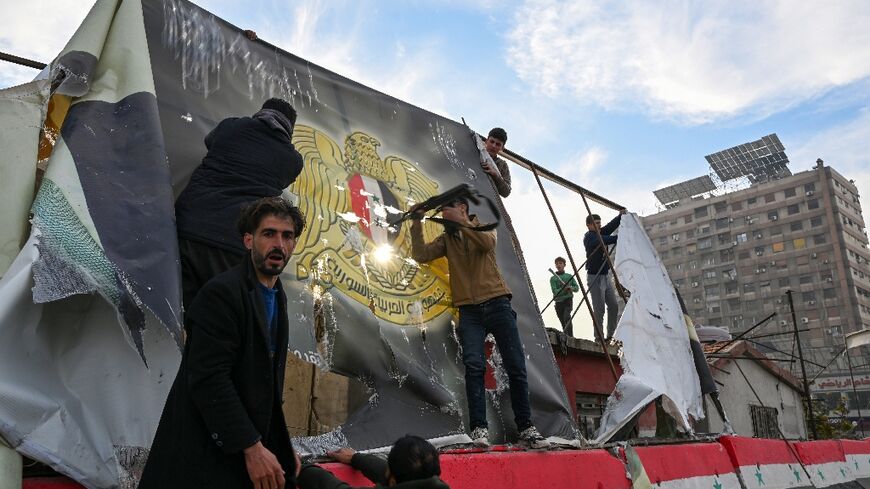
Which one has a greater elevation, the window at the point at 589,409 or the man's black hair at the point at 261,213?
the man's black hair at the point at 261,213

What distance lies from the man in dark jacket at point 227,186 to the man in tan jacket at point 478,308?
1.48 m

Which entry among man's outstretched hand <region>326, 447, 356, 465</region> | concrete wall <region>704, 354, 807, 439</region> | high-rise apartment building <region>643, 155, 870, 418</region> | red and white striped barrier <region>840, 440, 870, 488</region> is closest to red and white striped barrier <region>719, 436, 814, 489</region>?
red and white striped barrier <region>840, 440, 870, 488</region>

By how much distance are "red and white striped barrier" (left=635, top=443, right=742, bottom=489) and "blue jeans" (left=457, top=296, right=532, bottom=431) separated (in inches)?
32.1

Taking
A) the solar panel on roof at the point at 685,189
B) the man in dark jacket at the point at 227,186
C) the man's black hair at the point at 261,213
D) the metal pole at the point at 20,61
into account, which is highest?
the solar panel on roof at the point at 685,189

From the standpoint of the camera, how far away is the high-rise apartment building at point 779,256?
6438 centimetres

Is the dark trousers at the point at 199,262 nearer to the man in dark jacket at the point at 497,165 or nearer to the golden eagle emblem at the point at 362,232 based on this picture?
the golden eagle emblem at the point at 362,232

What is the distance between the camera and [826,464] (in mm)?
6820

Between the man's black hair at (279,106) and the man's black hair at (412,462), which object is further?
the man's black hair at (279,106)

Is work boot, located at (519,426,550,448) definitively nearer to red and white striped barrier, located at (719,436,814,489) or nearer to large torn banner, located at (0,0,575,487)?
large torn banner, located at (0,0,575,487)

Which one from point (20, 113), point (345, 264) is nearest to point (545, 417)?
point (345, 264)

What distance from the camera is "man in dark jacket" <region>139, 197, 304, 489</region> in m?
1.58

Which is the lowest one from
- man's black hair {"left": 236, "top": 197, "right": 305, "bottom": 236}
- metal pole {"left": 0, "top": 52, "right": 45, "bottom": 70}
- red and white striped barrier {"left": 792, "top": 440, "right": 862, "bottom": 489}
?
red and white striped barrier {"left": 792, "top": 440, "right": 862, "bottom": 489}

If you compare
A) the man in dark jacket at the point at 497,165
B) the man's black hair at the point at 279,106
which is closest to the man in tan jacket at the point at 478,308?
the man in dark jacket at the point at 497,165

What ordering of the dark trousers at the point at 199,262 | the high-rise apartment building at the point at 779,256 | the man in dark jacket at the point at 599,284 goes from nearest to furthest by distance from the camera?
1. the dark trousers at the point at 199,262
2. the man in dark jacket at the point at 599,284
3. the high-rise apartment building at the point at 779,256
